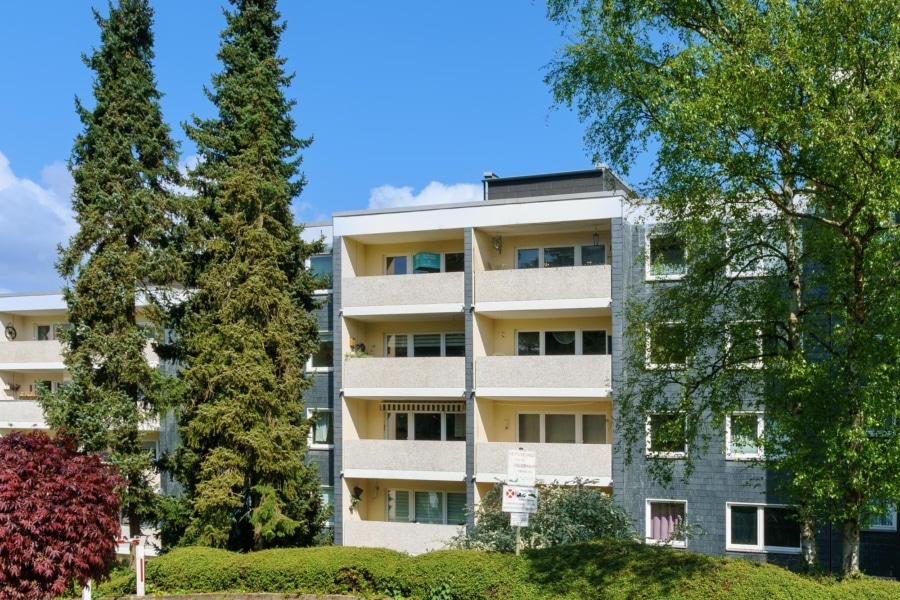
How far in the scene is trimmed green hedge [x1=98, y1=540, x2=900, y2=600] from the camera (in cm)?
1387

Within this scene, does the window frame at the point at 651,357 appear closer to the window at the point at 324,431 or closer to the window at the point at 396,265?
the window at the point at 396,265

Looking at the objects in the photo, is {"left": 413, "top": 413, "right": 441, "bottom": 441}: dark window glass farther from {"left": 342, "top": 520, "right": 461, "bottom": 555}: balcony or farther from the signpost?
the signpost

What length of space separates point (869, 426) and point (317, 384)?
19.6m

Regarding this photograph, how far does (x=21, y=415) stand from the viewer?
35.5m

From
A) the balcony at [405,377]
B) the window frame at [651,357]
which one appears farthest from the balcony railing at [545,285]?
the window frame at [651,357]

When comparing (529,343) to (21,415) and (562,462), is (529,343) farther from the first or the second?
(21,415)

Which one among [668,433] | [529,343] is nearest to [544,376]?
[529,343]

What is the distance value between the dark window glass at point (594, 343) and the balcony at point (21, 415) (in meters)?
19.9

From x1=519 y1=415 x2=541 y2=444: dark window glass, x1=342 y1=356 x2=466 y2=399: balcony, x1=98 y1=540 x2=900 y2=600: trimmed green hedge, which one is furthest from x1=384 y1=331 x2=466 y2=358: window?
x1=98 y1=540 x2=900 y2=600: trimmed green hedge

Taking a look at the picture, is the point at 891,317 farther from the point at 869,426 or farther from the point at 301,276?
the point at 301,276

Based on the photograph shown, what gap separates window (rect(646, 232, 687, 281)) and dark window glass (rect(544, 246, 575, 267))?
993 centimetres

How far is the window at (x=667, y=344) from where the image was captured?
16375 millimetres

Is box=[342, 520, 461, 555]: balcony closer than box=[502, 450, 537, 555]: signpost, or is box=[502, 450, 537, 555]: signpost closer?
box=[502, 450, 537, 555]: signpost

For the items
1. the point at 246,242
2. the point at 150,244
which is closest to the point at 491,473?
the point at 246,242
